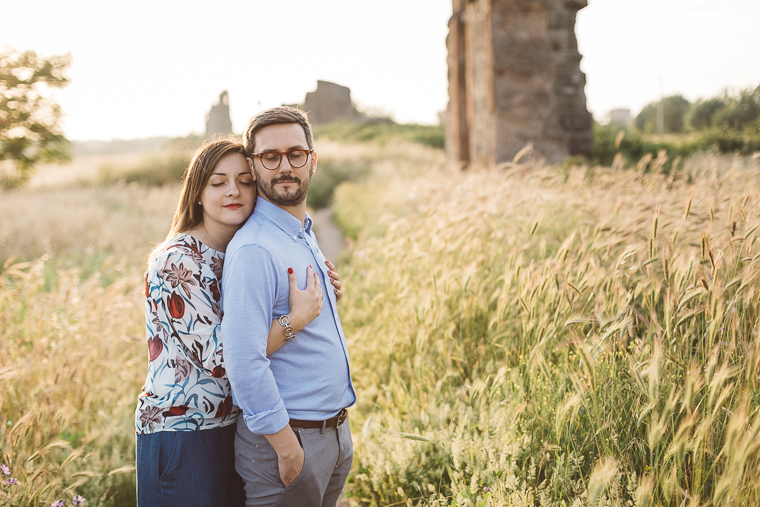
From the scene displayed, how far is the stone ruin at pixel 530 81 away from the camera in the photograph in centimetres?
923

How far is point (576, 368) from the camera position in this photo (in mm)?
2271

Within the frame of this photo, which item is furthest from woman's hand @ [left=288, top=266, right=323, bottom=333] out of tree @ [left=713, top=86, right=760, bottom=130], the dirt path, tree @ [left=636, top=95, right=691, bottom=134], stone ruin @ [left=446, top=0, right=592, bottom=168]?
tree @ [left=636, top=95, right=691, bottom=134]

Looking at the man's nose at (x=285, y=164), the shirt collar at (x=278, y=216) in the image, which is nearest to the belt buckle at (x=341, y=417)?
the shirt collar at (x=278, y=216)

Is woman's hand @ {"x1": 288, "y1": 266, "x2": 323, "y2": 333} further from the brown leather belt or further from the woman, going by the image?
the brown leather belt

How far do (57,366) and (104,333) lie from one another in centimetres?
58

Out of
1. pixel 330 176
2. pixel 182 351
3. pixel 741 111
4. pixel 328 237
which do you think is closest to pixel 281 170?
pixel 182 351

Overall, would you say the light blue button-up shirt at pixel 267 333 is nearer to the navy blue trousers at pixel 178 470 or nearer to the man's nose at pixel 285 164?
the man's nose at pixel 285 164

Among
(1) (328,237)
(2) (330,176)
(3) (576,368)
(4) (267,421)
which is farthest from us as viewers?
(2) (330,176)

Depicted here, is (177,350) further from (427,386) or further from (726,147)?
(726,147)

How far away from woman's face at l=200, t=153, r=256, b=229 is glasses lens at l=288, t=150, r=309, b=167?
8.4 inches

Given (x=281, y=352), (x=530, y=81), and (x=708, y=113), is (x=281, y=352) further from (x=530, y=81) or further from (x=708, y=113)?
(x=708, y=113)

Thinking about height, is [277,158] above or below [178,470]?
above

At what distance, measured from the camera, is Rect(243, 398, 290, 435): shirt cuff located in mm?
1625

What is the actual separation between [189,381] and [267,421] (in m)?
0.39
